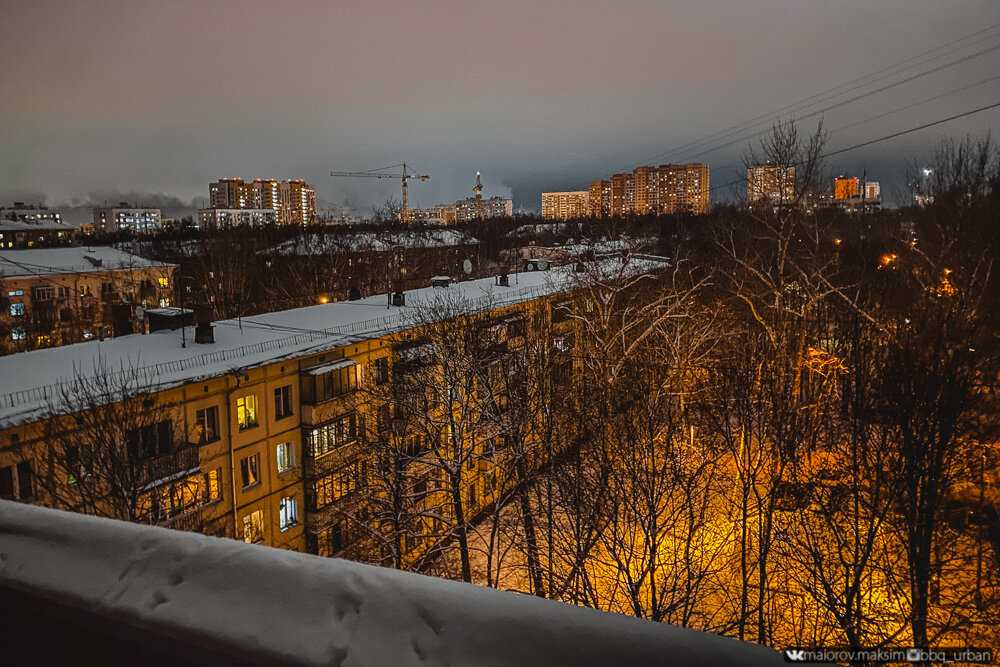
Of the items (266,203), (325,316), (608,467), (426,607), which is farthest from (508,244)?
(266,203)

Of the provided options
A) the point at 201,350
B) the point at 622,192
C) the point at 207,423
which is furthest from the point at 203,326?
the point at 622,192

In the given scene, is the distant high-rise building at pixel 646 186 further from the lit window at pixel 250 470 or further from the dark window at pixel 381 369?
the lit window at pixel 250 470

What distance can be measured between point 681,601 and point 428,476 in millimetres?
8653

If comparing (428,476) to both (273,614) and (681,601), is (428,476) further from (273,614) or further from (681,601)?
(273,614)

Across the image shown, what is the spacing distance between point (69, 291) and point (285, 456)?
85.7ft

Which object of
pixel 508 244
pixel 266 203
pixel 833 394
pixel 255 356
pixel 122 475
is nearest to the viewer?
pixel 122 475

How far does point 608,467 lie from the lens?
10.9 m

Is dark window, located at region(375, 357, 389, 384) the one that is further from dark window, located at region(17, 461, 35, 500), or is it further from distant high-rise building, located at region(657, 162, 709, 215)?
distant high-rise building, located at region(657, 162, 709, 215)

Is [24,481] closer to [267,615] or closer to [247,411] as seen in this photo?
[247,411]

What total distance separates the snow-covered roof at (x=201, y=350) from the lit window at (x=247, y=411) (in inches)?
34.4

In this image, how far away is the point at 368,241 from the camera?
50.2 m

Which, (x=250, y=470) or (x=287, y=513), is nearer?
(x=250, y=470)

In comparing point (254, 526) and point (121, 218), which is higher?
point (121, 218)

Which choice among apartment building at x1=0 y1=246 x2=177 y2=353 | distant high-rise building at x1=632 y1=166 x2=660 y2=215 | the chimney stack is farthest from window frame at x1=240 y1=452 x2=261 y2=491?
distant high-rise building at x1=632 y1=166 x2=660 y2=215
